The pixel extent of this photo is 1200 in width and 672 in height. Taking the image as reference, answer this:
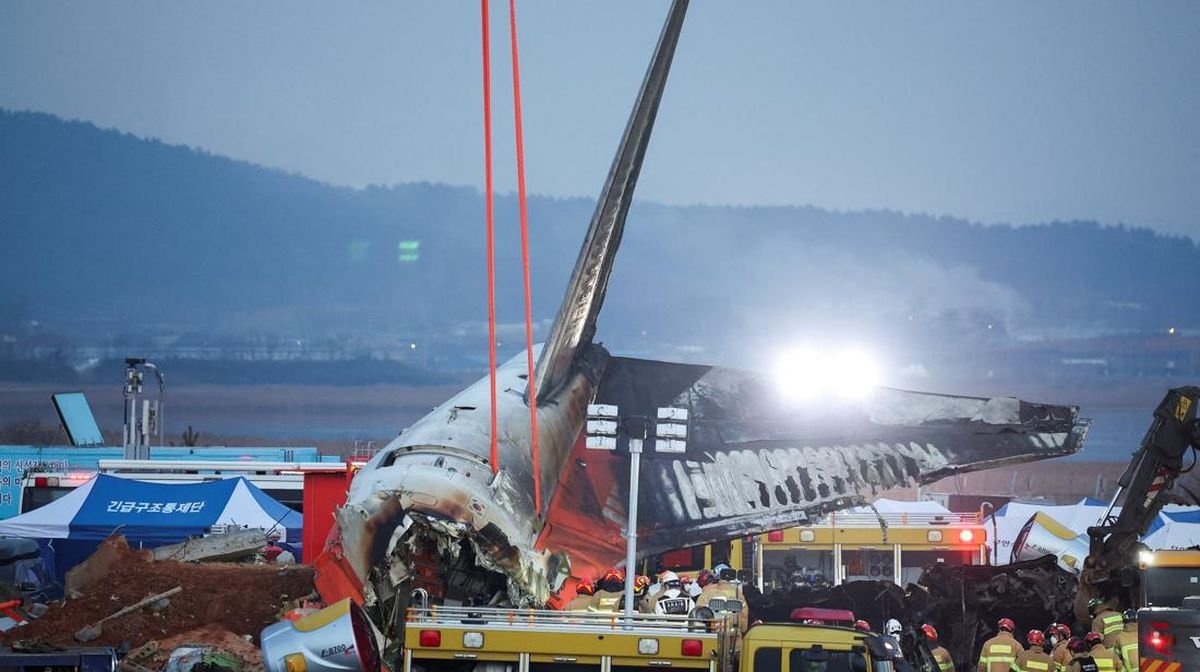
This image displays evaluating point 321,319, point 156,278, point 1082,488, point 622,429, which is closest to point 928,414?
point 622,429

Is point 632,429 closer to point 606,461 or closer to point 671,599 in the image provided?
point 671,599

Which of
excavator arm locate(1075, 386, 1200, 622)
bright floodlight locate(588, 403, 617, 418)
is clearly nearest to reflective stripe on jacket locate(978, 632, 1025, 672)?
bright floodlight locate(588, 403, 617, 418)

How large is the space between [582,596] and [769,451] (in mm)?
6506

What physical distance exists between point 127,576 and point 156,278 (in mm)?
180151

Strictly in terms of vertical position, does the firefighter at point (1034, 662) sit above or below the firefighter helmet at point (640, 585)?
below

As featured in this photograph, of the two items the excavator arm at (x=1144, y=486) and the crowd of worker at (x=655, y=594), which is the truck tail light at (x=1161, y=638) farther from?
the excavator arm at (x=1144, y=486)

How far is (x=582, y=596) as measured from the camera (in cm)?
2009

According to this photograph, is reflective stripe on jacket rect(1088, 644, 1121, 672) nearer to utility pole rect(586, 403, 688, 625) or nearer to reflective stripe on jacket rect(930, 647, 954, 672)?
reflective stripe on jacket rect(930, 647, 954, 672)

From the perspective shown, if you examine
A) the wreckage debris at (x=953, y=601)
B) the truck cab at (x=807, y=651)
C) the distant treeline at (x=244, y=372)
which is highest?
the distant treeline at (x=244, y=372)

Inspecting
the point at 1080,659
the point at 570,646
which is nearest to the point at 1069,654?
the point at 1080,659

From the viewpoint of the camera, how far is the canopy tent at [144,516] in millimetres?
29594

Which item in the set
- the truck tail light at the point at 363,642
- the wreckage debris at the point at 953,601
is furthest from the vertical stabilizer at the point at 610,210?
the truck tail light at the point at 363,642

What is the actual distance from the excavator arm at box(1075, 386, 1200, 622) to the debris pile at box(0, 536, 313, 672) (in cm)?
1194

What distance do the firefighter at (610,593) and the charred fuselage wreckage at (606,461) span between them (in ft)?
1.64
